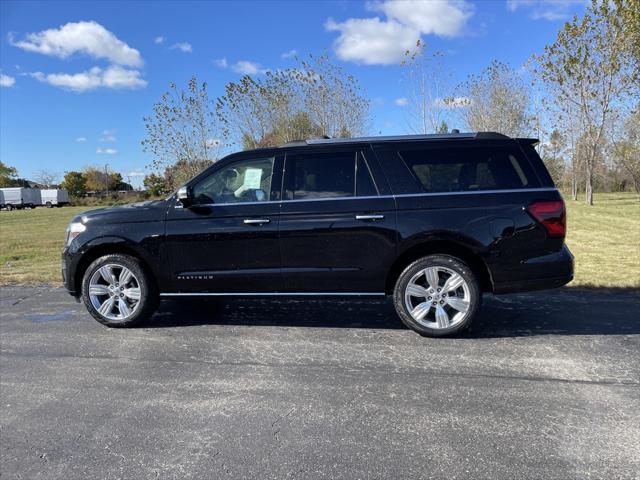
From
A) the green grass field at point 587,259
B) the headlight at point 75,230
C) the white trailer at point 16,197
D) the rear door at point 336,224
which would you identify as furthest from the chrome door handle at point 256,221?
the white trailer at point 16,197

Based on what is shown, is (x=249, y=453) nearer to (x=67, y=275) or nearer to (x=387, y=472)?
(x=387, y=472)

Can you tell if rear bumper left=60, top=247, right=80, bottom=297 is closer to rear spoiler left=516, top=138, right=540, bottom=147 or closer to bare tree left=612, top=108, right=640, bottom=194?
rear spoiler left=516, top=138, right=540, bottom=147

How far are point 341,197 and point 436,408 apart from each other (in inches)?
89.8

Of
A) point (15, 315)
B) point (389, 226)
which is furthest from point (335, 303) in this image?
point (15, 315)

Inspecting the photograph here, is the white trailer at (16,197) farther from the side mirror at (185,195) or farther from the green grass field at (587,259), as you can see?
the side mirror at (185,195)

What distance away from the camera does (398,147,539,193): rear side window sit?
4676 mm

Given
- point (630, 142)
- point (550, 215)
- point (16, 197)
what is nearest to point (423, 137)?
point (550, 215)

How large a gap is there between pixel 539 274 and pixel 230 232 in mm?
3061

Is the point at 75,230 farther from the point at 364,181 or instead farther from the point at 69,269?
the point at 364,181

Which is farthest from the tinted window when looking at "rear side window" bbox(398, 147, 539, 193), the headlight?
the headlight

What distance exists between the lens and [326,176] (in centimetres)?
493

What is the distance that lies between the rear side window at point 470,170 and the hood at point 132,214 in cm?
266

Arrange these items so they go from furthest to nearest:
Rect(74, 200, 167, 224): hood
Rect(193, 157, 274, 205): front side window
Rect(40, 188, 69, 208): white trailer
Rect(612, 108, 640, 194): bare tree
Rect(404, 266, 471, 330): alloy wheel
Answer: Rect(40, 188, 69, 208): white trailer, Rect(612, 108, 640, 194): bare tree, Rect(74, 200, 167, 224): hood, Rect(193, 157, 274, 205): front side window, Rect(404, 266, 471, 330): alloy wheel

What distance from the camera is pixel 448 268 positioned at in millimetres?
4656
